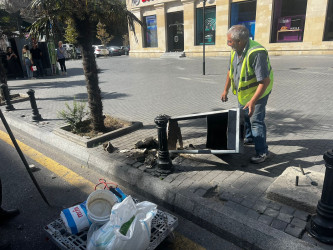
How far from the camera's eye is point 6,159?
15.3 ft

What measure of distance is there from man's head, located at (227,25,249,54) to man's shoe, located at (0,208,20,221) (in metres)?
3.35

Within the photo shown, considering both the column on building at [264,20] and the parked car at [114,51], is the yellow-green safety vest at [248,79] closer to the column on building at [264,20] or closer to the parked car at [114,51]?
the column on building at [264,20]

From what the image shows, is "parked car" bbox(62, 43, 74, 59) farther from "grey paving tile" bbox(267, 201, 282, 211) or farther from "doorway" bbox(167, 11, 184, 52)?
"doorway" bbox(167, 11, 184, 52)

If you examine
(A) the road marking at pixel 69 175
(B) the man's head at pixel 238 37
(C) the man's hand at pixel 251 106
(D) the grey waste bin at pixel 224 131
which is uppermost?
(B) the man's head at pixel 238 37

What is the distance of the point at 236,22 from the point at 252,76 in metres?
Result: 18.8

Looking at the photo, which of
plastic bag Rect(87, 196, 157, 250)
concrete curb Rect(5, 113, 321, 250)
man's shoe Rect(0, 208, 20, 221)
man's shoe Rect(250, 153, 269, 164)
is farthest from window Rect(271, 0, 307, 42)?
man's shoe Rect(0, 208, 20, 221)

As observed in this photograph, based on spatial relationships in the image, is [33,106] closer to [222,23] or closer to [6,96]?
[6,96]

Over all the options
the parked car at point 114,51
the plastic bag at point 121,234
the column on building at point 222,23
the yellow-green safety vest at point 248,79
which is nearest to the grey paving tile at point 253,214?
the plastic bag at point 121,234

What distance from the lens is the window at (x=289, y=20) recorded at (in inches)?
705

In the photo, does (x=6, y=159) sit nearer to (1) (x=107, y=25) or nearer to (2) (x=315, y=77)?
(1) (x=107, y=25)

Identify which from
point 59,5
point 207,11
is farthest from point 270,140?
point 207,11

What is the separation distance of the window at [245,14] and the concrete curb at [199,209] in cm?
1859

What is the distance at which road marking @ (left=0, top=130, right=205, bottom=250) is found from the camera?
258 cm

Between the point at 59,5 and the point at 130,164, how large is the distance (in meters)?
2.79
